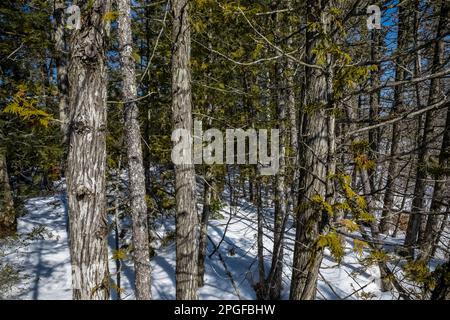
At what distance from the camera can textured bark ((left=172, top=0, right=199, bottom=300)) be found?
16.1 ft

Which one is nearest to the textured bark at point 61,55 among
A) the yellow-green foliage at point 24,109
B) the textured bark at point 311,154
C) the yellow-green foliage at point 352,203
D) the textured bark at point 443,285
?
the yellow-green foliage at point 24,109

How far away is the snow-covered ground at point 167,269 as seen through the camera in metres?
8.46

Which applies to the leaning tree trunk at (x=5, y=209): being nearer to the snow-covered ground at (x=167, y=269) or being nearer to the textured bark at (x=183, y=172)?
the snow-covered ground at (x=167, y=269)

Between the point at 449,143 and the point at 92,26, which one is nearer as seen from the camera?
the point at 92,26

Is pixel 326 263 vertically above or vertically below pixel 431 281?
below

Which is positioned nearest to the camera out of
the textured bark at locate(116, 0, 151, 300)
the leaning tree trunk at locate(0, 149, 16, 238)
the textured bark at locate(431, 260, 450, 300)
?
the textured bark at locate(431, 260, 450, 300)

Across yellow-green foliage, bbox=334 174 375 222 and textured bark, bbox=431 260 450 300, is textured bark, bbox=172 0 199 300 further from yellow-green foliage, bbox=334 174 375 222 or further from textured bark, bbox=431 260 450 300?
textured bark, bbox=431 260 450 300

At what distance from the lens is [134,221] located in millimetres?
6355

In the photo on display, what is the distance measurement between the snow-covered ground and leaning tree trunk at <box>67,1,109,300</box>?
4434mm

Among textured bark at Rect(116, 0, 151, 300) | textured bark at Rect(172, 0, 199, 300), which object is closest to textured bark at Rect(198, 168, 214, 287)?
textured bark at Rect(116, 0, 151, 300)

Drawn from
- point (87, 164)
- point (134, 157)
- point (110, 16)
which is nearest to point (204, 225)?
point (134, 157)
